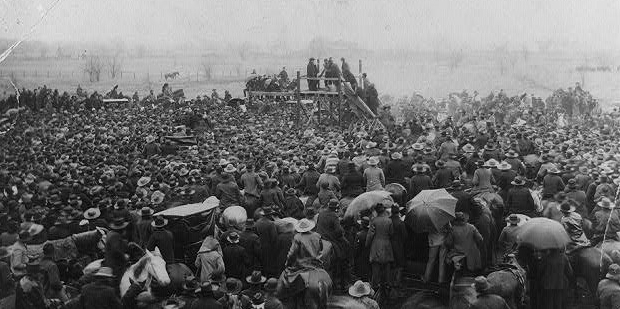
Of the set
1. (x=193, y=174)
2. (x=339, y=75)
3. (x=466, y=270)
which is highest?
(x=339, y=75)

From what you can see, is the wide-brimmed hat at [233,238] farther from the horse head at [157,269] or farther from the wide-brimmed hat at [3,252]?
the wide-brimmed hat at [3,252]

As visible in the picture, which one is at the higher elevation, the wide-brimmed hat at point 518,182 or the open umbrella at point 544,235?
the wide-brimmed hat at point 518,182

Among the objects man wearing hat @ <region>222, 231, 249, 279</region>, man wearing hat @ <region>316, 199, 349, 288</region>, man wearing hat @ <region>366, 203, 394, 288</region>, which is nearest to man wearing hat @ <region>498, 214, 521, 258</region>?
man wearing hat @ <region>366, 203, 394, 288</region>

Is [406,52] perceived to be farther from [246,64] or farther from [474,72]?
[246,64]

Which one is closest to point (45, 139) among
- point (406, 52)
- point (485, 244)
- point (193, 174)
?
point (193, 174)

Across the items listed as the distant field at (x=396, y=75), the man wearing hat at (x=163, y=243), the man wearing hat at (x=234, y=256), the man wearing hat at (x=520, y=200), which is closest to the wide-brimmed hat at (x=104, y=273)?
the man wearing hat at (x=163, y=243)

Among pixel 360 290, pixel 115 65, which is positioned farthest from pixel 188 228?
pixel 115 65
